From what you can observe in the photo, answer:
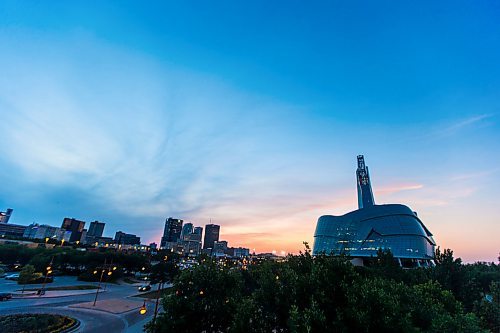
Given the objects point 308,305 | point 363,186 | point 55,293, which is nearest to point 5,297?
point 55,293

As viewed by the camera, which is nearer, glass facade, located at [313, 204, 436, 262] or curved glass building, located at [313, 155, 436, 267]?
curved glass building, located at [313, 155, 436, 267]

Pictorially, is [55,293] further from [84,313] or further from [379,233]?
[379,233]

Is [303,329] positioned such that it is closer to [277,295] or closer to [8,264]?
[277,295]

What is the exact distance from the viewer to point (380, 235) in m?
112

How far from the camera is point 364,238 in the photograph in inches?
4656

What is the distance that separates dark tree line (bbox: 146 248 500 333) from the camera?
44.5ft

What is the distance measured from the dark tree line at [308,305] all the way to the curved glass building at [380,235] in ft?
254

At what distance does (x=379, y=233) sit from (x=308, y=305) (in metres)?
115

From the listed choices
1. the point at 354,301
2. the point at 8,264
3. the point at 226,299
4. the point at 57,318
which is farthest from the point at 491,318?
the point at 8,264

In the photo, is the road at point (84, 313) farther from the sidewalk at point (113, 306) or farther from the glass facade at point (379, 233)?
the glass facade at point (379, 233)

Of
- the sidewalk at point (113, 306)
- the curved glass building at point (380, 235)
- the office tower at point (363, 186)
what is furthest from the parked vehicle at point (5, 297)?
the office tower at point (363, 186)

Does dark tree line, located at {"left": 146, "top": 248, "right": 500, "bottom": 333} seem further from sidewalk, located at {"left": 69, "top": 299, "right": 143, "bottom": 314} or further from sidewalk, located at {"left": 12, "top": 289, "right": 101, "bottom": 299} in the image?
sidewalk, located at {"left": 12, "top": 289, "right": 101, "bottom": 299}

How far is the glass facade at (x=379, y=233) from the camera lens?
102 metres

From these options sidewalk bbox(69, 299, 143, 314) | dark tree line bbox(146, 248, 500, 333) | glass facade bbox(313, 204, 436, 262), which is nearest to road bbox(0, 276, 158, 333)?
sidewalk bbox(69, 299, 143, 314)
